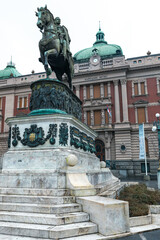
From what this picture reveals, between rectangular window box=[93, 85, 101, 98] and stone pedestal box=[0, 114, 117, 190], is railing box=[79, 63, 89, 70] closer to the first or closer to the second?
rectangular window box=[93, 85, 101, 98]

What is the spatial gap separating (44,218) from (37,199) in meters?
0.96

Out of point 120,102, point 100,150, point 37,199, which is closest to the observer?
point 37,199

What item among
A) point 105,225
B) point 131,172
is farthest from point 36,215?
point 131,172

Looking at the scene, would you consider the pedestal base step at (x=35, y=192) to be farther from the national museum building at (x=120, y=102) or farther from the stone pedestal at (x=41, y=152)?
the national museum building at (x=120, y=102)

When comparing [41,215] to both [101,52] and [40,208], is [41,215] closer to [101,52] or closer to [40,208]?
[40,208]

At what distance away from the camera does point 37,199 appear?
5.66 meters

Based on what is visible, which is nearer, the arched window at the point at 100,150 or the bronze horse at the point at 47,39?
the bronze horse at the point at 47,39

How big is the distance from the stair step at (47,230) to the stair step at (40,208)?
548 millimetres

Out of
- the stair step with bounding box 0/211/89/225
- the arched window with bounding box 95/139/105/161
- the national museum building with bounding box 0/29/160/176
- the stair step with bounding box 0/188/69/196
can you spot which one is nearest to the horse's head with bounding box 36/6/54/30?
the stair step with bounding box 0/188/69/196

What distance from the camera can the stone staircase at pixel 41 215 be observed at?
4410mm

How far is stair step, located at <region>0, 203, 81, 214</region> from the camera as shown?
17.0 feet

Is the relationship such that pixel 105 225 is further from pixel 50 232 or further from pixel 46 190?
pixel 46 190

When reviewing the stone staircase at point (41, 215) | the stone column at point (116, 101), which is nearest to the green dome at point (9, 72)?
the stone column at point (116, 101)

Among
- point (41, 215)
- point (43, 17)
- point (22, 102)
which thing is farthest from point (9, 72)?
point (41, 215)
